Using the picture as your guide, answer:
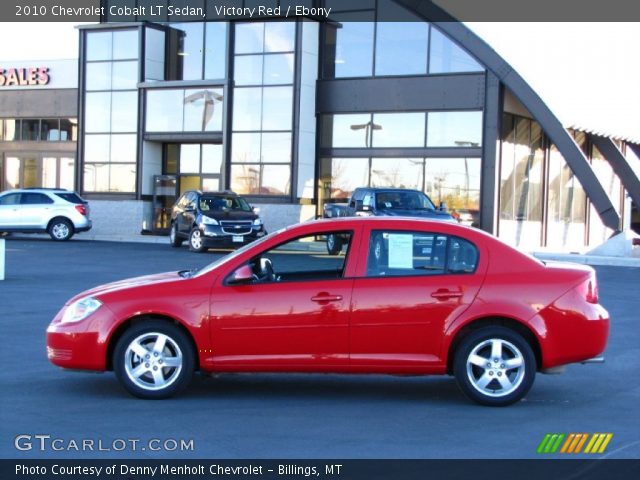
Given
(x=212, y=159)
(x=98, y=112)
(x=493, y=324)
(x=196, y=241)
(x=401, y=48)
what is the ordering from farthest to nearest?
(x=98, y=112)
(x=212, y=159)
(x=401, y=48)
(x=196, y=241)
(x=493, y=324)

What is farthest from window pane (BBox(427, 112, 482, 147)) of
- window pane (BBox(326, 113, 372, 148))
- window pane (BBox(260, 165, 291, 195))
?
window pane (BBox(260, 165, 291, 195))

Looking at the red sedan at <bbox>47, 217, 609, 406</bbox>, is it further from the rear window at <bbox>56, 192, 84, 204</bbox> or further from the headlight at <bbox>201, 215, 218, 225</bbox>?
the rear window at <bbox>56, 192, 84, 204</bbox>

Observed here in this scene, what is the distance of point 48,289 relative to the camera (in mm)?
16344

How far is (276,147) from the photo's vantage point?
34.1m

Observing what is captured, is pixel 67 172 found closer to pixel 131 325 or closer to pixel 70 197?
pixel 70 197

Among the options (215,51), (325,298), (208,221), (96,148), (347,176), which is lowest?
(325,298)

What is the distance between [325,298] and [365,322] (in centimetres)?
38

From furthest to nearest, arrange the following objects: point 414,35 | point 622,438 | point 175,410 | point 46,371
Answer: point 414,35 → point 46,371 → point 175,410 → point 622,438

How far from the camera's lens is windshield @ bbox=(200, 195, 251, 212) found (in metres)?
26.8

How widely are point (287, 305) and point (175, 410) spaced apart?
1.24m

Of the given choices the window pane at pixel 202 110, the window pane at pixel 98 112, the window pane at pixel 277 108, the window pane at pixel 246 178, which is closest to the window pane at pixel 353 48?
the window pane at pixel 277 108

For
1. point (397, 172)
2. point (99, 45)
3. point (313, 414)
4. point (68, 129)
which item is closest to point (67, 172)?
point (68, 129)
